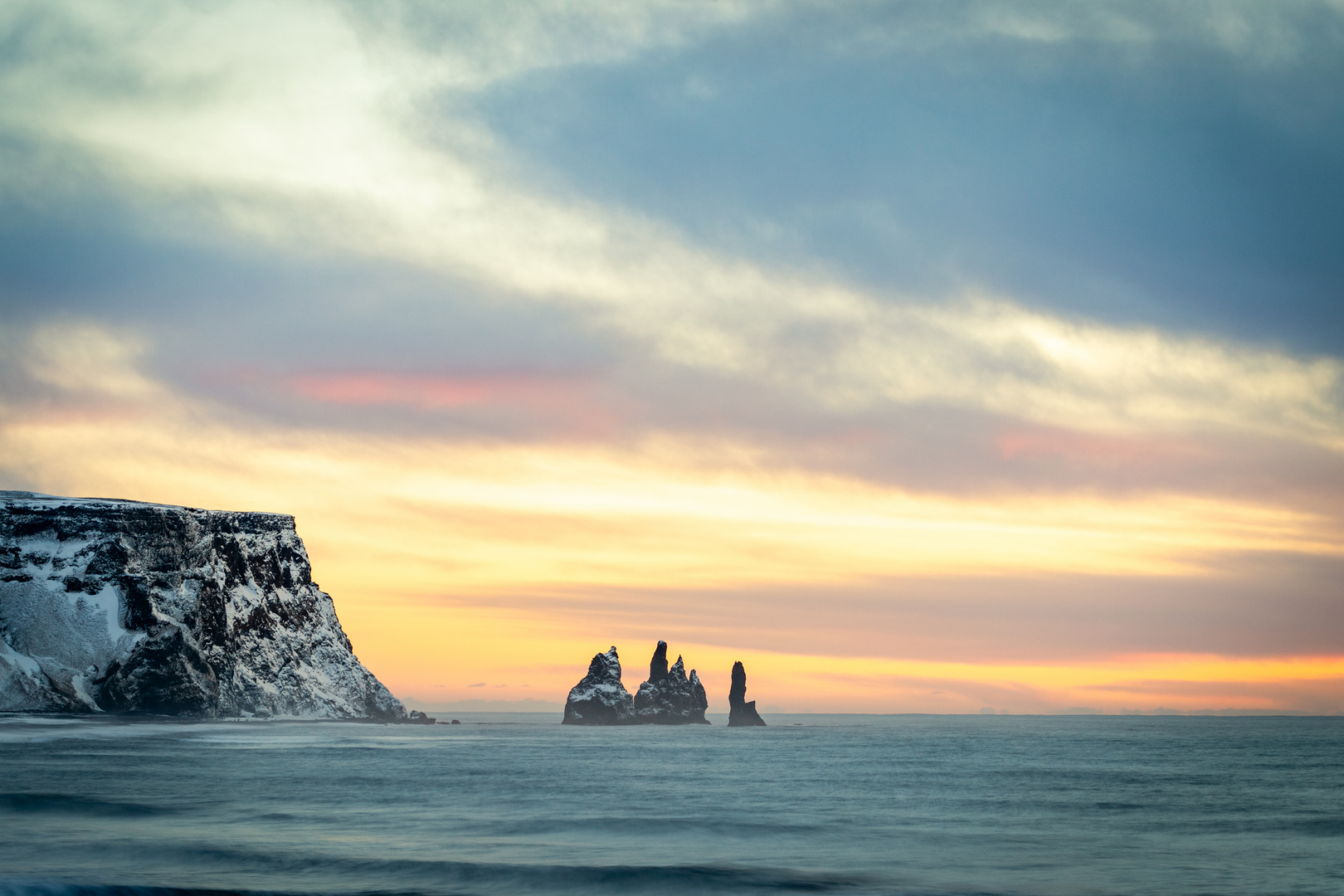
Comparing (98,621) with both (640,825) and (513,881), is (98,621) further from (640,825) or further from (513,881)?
(513,881)

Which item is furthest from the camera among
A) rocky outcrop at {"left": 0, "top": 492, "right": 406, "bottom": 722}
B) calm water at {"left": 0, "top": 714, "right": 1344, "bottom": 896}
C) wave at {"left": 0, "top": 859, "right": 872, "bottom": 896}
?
rocky outcrop at {"left": 0, "top": 492, "right": 406, "bottom": 722}

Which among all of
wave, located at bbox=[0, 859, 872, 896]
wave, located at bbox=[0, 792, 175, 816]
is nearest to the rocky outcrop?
wave, located at bbox=[0, 792, 175, 816]

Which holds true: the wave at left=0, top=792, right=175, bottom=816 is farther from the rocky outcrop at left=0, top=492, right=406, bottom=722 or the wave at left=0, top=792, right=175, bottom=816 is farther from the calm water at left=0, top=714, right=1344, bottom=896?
the rocky outcrop at left=0, top=492, right=406, bottom=722

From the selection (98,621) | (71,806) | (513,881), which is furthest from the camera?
(98,621)

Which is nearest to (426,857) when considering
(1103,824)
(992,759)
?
(1103,824)

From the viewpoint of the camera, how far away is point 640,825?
158ft

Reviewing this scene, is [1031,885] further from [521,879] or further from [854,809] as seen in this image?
[854,809]

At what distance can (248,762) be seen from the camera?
79938 millimetres

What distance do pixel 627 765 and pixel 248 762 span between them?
3190 centimetres

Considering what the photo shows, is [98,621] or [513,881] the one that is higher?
[98,621]

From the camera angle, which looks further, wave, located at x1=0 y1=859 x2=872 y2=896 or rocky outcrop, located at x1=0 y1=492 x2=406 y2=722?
rocky outcrop, located at x1=0 y1=492 x2=406 y2=722

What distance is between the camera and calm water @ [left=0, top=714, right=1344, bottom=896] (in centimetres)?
3375

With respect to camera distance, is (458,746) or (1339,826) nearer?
(1339,826)

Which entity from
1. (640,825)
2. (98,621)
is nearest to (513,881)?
(640,825)
